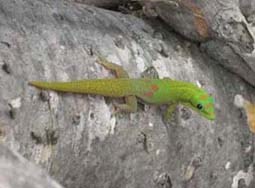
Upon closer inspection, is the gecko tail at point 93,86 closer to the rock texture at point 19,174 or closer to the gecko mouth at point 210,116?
the gecko mouth at point 210,116

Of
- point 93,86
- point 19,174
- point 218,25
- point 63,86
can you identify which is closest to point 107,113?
point 93,86

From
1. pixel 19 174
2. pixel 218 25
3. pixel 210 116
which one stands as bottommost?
pixel 210 116

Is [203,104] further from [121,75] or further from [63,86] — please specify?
[63,86]

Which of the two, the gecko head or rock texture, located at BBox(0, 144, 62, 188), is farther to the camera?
the gecko head

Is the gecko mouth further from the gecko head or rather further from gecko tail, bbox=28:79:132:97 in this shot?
gecko tail, bbox=28:79:132:97

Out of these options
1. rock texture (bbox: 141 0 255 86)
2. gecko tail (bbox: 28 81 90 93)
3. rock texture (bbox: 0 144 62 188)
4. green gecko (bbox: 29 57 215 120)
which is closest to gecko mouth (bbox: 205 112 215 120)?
green gecko (bbox: 29 57 215 120)

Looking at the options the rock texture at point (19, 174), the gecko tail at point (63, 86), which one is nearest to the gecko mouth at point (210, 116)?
the gecko tail at point (63, 86)
